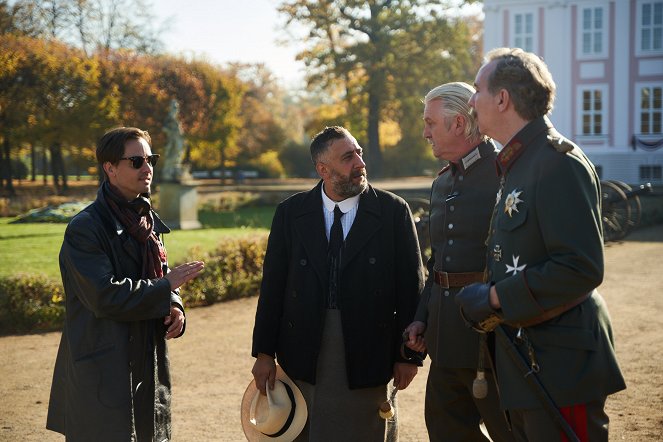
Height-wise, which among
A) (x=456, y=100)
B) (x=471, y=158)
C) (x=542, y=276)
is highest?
(x=456, y=100)

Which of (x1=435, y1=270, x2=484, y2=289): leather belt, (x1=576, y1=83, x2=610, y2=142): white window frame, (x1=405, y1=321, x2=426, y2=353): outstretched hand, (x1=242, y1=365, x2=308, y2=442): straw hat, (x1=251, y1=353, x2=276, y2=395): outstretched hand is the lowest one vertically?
(x1=242, y1=365, x2=308, y2=442): straw hat

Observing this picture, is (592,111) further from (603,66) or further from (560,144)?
(560,144)

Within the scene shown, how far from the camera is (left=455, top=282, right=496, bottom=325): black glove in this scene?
8.82ft

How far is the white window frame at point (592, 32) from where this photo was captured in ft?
93.9

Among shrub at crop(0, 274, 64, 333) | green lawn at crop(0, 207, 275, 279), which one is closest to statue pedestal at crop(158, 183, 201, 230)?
green lawn at crop(0, 207, 275, 279)

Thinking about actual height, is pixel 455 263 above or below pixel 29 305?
above

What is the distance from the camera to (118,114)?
26172 mm

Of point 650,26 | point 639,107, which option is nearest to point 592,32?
point 650,26

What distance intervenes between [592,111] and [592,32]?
2.85 m

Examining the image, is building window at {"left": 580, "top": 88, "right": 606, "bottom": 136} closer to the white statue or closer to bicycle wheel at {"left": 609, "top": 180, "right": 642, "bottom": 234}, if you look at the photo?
bicycle wheel at {"left": 609, "top": 180, "right": 642, "bottom": 234}

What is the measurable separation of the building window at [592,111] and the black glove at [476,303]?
2739cm

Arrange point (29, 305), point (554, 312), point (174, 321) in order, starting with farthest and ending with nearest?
point (29, 305)
point (174, 321)
point (554, 312)

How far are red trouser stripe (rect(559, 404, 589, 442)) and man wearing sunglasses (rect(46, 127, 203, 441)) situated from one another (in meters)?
1.75

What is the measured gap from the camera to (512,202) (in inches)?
108
